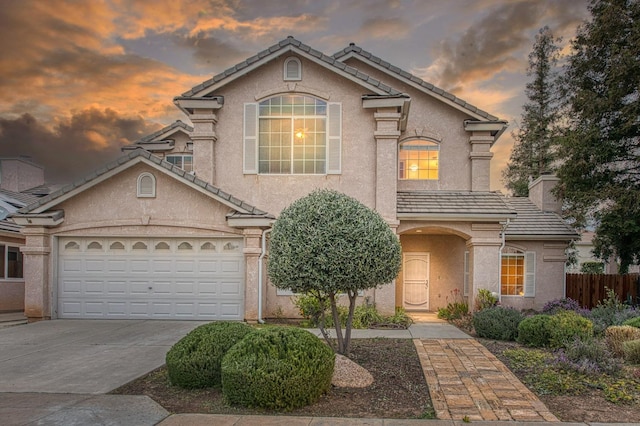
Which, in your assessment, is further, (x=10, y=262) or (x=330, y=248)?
(x=10, y=262)

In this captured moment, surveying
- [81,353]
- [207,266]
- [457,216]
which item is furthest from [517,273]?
[81,353]

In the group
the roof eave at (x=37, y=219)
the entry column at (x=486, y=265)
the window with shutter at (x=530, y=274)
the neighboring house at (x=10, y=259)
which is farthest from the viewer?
the window with shutter at (x=530, y=274)

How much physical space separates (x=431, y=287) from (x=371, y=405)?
12.0m

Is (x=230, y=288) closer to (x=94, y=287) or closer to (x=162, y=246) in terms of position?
(x=162, y=246)

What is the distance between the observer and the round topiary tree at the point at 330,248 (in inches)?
311

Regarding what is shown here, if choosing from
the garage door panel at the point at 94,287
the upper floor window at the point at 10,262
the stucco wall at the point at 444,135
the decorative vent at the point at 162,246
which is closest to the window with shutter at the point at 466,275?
the stucco wall at the point at 444,135

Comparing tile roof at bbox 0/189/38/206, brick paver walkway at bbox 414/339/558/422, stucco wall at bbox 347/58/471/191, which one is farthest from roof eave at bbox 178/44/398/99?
tile roof at bbox 0/189/38/206

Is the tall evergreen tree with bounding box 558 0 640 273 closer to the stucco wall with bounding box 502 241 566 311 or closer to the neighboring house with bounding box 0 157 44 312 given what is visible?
the stucco wall with bounding box 502 241 566 311

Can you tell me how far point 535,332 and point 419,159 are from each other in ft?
25.9

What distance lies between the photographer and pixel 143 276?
14.2m

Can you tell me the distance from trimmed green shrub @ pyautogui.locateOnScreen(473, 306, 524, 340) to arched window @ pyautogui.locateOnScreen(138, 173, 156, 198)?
9480 mm

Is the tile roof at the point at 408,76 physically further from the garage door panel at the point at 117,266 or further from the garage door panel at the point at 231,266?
the garage door panel at the point at 117,266

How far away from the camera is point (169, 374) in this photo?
743 cm

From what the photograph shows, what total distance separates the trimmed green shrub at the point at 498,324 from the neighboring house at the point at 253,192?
119 inches
